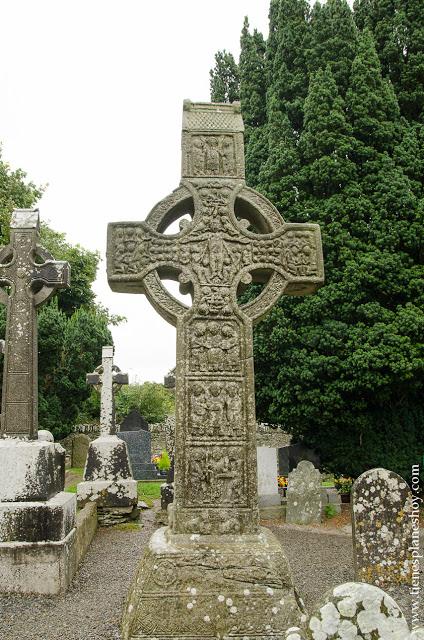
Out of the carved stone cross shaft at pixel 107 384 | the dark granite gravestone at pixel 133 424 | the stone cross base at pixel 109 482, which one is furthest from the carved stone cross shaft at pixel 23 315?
the dark granite gravestone at pixel 133 424

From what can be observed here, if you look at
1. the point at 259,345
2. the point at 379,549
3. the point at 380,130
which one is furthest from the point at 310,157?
the point at 379,549

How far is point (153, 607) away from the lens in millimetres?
3350

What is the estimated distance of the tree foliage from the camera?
1060 centimetres

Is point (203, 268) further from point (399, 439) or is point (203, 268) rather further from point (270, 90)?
point (270, 90)

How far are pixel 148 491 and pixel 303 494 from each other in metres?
5.35

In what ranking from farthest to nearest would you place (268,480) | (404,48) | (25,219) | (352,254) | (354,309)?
1. (404,48)
2. (268,480)
3. (352,254)
4. (354,309)
5. (25,219)

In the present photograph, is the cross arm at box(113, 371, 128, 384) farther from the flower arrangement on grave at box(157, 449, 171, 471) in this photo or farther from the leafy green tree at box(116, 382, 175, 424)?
the leafy green tree at box(116, 382, 175, 424)

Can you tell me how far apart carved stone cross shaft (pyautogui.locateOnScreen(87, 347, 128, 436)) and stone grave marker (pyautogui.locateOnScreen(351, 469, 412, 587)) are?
20.2 feet

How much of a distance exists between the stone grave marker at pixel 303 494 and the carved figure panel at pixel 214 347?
724 cm

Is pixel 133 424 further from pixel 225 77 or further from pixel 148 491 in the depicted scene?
pixel 225 77

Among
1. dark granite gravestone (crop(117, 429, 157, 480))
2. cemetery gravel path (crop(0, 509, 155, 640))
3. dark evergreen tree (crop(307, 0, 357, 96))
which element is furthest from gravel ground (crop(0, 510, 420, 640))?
dark evergreen tree (crop(307, 0, 357, 96))

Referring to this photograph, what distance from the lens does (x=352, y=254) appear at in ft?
36.5

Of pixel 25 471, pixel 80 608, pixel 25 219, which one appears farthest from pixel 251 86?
pixel 80 608

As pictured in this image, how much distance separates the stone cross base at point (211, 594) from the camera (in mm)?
3328
